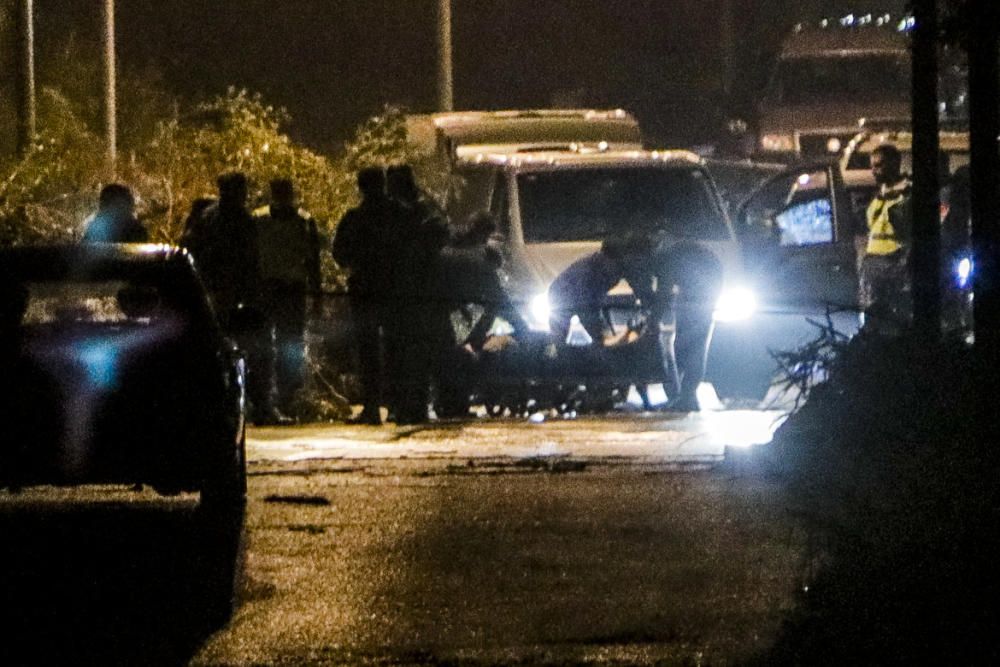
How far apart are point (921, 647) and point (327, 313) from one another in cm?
935

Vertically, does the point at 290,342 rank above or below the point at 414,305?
below

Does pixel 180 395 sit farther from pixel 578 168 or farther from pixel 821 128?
pixel 821 128

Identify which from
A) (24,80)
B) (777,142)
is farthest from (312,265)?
(777,142)

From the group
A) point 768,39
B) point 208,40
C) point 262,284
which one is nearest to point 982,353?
point 262,284

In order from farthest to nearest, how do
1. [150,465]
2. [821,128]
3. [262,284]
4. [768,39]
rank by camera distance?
[768,39], [821,128], [262,284], [150,465]

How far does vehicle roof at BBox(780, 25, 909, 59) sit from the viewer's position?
28158 millimetres

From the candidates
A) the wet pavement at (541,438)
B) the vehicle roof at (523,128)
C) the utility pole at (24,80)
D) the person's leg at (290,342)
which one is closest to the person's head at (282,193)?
the person's leg at (290,342)

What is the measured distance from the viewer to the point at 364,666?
7.70 meters

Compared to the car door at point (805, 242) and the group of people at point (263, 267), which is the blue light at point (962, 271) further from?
the group of people at point (263, 267)

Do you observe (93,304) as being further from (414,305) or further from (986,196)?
(986,196)

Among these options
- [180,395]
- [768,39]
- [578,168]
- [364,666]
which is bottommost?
[364,666]

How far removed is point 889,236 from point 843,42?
1175cm

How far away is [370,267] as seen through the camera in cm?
1569

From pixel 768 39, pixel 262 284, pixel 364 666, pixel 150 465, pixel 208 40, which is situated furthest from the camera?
pixel 208 40
